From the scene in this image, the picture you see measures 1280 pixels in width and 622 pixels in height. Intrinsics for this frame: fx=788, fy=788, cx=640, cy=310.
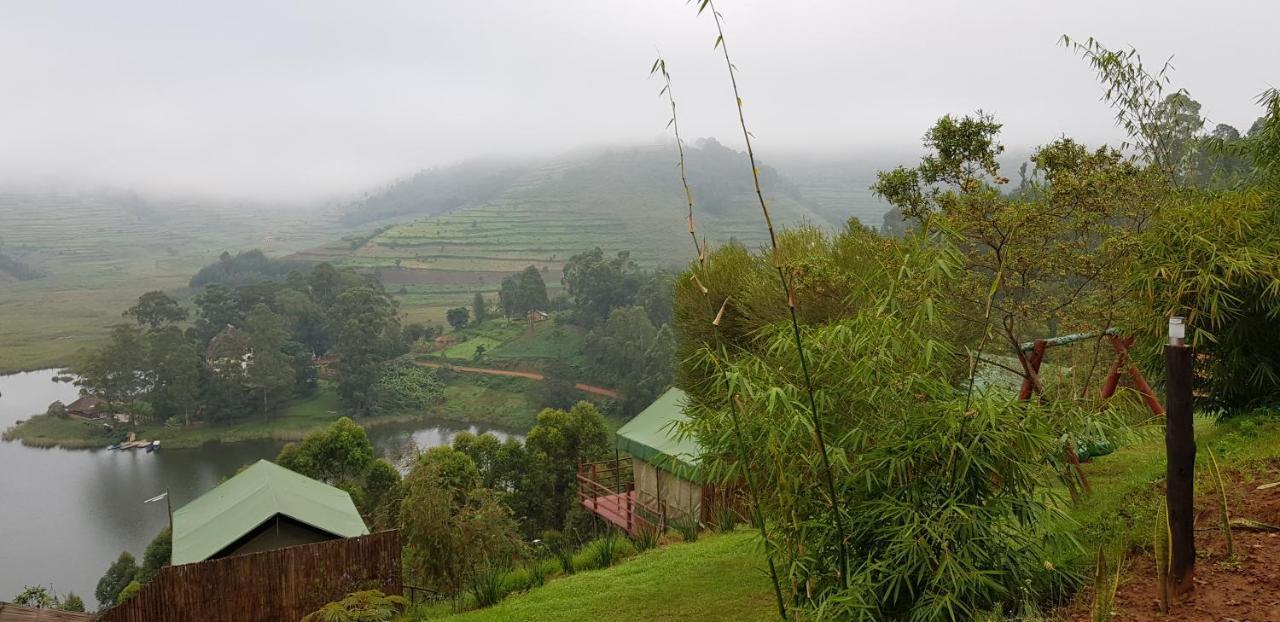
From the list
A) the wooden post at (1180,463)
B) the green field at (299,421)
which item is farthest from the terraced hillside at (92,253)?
the wooden post at (1180,463)

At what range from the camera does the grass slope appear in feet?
20.6

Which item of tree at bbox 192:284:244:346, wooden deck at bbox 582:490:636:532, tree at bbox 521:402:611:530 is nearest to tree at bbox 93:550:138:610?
tree at bbox 521:402:611:530

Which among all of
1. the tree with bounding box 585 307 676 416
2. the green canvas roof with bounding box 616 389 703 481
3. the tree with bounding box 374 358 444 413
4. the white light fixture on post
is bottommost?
the tree with bounding box 374 358 444 413

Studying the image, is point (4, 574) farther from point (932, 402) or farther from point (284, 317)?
point (932, 402)

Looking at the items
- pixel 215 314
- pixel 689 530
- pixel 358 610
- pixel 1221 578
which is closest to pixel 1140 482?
pixel 1221 578

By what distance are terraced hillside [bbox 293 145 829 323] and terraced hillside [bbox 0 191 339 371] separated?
26.0 meters

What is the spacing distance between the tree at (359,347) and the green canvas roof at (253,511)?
121 feet

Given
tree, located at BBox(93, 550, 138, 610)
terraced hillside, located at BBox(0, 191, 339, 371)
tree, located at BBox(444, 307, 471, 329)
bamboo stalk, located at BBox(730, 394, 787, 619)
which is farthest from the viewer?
terraced hillside, located at BBox(0, 191, 339, 371)

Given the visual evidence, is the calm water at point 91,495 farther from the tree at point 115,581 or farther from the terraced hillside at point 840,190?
the terraced hillside at point 840,190

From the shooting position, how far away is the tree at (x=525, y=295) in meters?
66.2

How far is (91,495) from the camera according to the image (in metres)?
40.0

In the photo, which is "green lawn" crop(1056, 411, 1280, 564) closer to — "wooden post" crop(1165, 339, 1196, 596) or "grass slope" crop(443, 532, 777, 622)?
"wooden post" crop(1165, 339, 1196, 596)

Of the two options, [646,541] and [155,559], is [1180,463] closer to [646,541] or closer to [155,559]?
[646,541]

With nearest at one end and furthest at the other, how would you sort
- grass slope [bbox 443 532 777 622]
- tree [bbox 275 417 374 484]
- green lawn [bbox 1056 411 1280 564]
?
green lawn [bbox 1056 411 1280 564] < grass slope [bbox 443 532 777 622] < tree [bbox 275 417 374 484]
